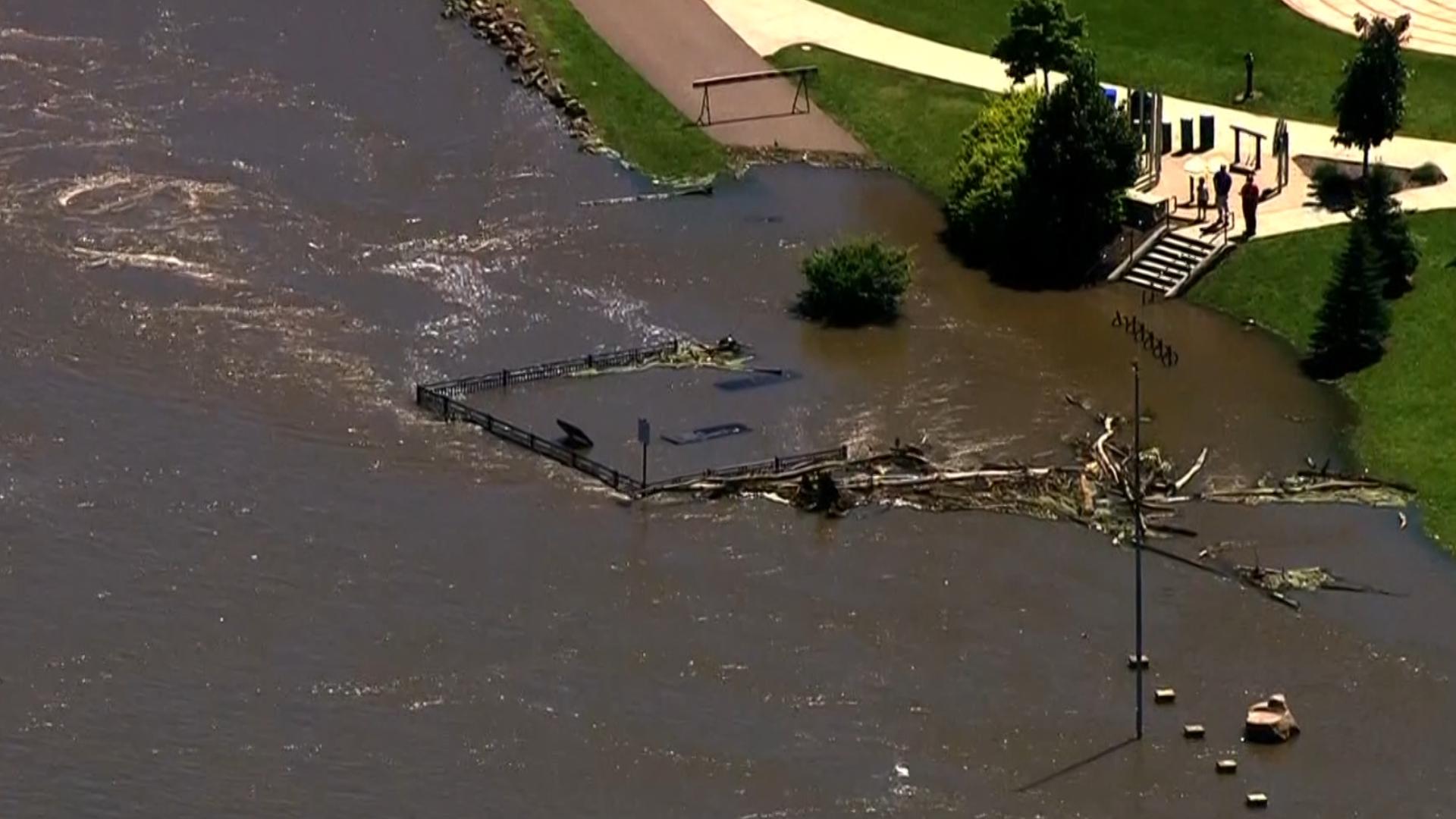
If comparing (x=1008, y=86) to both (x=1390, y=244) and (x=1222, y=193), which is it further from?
(x=1390, y=244)

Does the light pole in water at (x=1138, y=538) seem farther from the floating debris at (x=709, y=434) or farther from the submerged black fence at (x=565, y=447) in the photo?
the floating debris at (x=709, y=434)

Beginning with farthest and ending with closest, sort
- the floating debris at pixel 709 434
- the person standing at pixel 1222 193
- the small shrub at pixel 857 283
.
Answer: the person standing at pixel 1222 193 → the small shrub at pixel 857 283 → the floating debris at pixel 709 434

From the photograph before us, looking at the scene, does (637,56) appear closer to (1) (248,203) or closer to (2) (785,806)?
(1) (248,203)

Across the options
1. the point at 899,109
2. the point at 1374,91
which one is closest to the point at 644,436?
the point at 1374,91

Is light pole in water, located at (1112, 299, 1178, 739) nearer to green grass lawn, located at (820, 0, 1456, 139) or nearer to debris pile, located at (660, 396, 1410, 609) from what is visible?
debris pile, located at (660, 396, 1410, 609)

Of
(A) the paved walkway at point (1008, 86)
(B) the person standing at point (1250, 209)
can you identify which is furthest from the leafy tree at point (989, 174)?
(B) the person standing at point (1250, 209)

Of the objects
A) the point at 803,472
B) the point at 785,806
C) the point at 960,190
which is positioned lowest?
the point at 785,806

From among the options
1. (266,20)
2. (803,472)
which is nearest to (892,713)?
(803,472)
